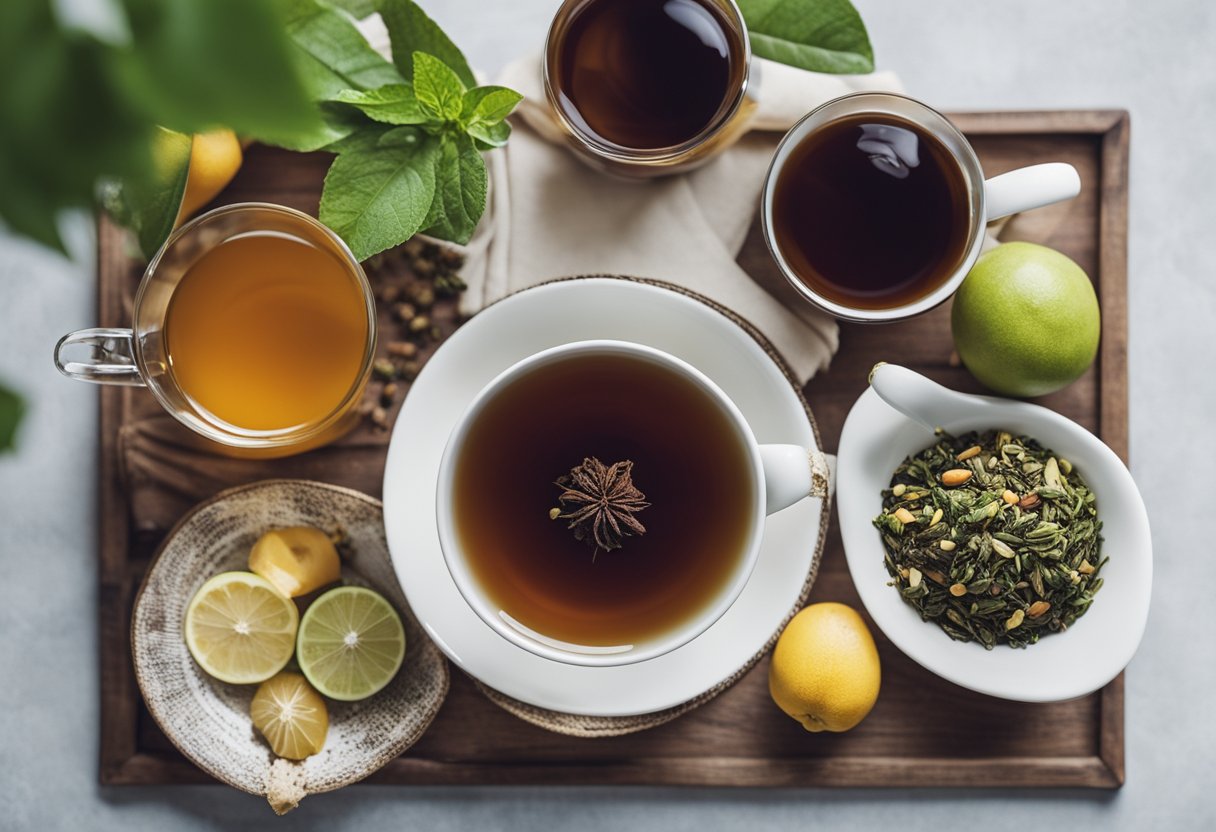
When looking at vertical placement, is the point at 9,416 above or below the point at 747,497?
above

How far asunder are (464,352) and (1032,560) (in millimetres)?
803

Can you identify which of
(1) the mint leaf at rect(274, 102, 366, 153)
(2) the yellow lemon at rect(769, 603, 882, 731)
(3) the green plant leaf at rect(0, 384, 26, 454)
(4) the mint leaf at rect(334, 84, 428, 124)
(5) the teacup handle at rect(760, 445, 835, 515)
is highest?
(3) the green plant leaf at rect(0, 384, 26, 454)

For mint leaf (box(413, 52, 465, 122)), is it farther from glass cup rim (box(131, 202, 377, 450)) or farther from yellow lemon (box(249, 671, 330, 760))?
yellow lemon (box(249, 671, 330, 760))

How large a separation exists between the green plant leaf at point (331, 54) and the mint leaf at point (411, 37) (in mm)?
27

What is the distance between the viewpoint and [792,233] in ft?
4.30

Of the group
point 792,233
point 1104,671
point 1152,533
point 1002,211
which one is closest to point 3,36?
point 792,233

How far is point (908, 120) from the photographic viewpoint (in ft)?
4.27

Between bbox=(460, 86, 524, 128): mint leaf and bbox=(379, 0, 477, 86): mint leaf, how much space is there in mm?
55

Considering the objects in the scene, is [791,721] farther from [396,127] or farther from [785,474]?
[396,127]

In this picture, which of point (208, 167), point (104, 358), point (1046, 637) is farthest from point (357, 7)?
point (1046, 637)

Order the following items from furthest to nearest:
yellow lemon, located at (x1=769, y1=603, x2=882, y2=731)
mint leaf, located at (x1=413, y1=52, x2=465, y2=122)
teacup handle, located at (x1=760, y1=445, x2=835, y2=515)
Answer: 1. yellow lemon, located at (x1=769, y1=603, x2=882, y2=731)
2. mint leaf, located at (x1=413, y1=52, x2=465, y2=122)
3. teacup handle, located at (x1=760, y1=445, x2=835, y2=515)

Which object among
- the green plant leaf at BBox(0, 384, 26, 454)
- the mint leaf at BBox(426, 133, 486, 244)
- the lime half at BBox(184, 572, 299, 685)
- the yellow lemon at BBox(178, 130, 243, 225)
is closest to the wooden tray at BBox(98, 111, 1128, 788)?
the yellow lemon at BBox(178, 130, 243, 225)

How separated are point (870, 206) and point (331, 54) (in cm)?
73

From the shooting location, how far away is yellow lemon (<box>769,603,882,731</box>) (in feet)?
4.17
